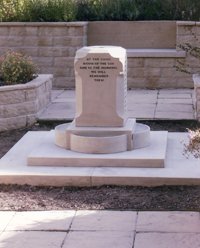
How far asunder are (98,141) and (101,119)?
0.43 metres

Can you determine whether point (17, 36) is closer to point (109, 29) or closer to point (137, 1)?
point (109, 29)

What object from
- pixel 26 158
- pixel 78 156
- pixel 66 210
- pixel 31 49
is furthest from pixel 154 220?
pixel 31 49

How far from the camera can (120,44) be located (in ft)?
42.6

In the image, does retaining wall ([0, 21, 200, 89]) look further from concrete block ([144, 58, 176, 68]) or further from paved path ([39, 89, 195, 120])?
paved path ([39, 89, 195, 120])

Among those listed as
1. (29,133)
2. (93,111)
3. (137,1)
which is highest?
(137,1)

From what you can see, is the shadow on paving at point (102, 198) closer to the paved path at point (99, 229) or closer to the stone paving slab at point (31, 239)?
the paved path at point (99, 229)

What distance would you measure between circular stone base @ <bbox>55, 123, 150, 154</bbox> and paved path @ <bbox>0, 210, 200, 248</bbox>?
1435 millimetres

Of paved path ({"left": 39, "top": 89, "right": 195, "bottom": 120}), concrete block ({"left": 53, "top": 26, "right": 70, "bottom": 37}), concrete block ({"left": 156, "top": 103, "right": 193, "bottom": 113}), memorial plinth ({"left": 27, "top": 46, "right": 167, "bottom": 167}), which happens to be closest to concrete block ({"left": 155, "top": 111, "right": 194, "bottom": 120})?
paved path ({"left": 39, "top": 89, "right": 195, "bottom": 120})

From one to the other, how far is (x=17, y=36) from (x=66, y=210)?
24.5 ft

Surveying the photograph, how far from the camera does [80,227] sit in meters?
5.29

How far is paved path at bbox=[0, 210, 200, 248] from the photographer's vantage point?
16.1 ft

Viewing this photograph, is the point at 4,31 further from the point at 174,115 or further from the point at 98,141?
the point at 98,141

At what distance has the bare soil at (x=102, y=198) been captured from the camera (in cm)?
586

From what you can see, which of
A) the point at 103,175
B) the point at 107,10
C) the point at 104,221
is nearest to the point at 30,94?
the point at 103,175
